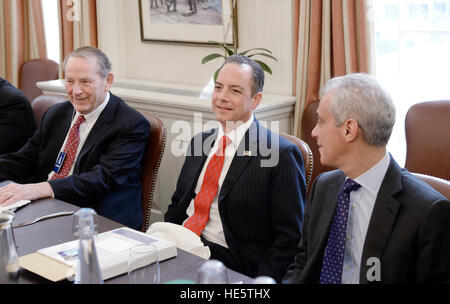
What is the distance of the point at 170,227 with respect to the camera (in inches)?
87.1

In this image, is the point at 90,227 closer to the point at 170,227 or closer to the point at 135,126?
the point at 170,227

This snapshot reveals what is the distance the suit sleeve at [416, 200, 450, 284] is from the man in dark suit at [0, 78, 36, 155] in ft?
8.85

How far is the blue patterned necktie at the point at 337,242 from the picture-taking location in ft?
5.88

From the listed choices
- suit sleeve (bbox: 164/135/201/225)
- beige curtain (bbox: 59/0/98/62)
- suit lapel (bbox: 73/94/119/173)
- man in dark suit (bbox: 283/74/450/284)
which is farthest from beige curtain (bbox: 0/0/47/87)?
man in dark suit (bbox: 283/74/450/284)

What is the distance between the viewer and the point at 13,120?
137 inches

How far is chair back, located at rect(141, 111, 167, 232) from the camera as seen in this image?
2850 millimetres

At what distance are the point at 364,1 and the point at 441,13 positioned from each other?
44cm

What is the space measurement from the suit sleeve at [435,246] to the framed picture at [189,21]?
8.61 ft

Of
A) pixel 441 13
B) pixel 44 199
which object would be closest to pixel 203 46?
pixel 441 13

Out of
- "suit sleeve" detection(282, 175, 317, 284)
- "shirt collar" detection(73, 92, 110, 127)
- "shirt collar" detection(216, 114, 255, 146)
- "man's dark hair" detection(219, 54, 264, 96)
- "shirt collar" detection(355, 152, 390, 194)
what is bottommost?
"suit sleeve" detection(282, 175, 317, 284)

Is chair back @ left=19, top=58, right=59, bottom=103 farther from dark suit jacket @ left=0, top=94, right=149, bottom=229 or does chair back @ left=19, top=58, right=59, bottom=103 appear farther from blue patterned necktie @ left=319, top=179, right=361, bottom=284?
blue patterned necktie @ left=319, top=179, right=361, bottom=284

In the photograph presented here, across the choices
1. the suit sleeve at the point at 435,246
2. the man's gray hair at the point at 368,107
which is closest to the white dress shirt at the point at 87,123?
the man's gray hair at the point at 368,107

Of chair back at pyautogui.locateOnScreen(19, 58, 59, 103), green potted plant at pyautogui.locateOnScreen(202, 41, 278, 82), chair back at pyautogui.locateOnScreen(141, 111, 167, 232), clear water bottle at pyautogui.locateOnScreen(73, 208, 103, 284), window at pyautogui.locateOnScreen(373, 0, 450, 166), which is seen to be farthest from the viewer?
chair back at pyautogui.locateOnScreen(19, 58, 59, 103)
